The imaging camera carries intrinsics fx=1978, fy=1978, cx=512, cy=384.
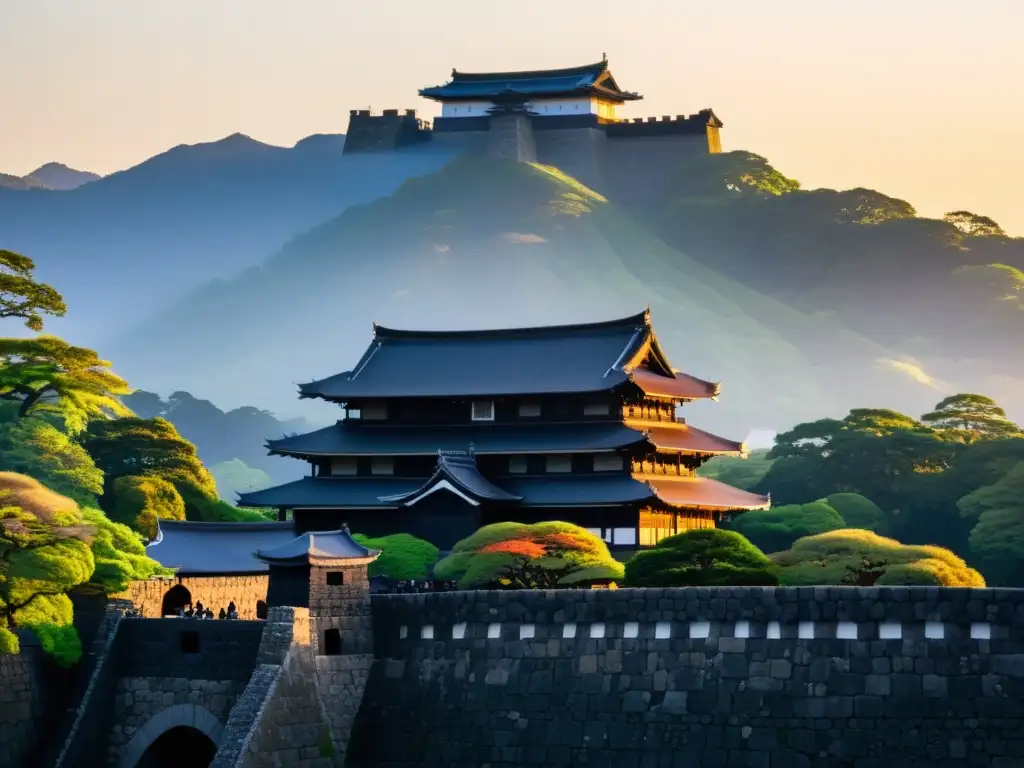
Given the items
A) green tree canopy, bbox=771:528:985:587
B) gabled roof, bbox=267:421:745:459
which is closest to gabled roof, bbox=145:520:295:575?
gabled roof, bbox=267:421:745:459

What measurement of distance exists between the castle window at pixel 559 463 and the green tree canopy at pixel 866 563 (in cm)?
1558

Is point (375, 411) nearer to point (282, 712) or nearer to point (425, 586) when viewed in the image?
point (425, 586)

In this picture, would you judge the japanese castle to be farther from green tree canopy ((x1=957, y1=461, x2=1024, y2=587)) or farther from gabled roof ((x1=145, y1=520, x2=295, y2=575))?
green tree canopy ((x1=957, y1=461, x2=1024, y2=587))

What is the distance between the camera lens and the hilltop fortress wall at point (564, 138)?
18025 centimetres

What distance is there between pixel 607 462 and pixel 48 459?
17984 mm

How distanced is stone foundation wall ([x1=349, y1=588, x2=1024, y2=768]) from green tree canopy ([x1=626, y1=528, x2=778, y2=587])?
7.44 m

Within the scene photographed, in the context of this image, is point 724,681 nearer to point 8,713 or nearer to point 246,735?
point 246,735

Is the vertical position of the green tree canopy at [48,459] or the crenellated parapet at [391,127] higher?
the crenellated parapet at [391,127]

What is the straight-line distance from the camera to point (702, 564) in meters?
44.2

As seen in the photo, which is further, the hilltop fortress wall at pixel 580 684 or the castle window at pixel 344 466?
the castle window at pixel 344 466

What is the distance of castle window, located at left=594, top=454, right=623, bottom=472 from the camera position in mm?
62375

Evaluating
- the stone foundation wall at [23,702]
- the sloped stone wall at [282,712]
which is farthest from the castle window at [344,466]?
the sloped stone wall at [282,712]

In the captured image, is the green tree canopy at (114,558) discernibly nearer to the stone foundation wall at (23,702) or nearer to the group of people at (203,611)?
the group of people at (203,611)

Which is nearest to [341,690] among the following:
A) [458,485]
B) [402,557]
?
[402,557]
